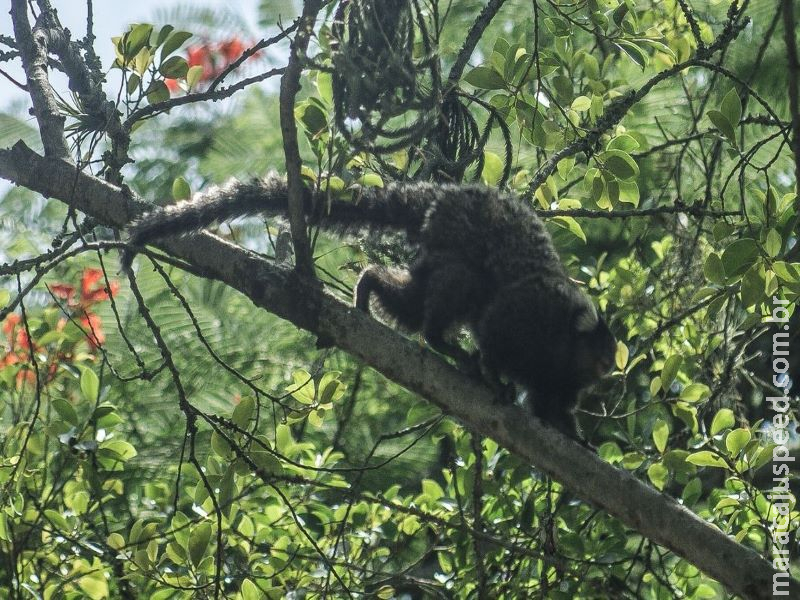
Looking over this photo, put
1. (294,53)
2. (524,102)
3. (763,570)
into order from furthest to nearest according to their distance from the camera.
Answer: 1. (524,102)
2. (294,53)
3. (763,570)

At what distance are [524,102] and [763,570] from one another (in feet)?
6.57

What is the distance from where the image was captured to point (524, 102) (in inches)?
153

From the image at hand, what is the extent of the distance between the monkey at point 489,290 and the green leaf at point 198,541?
4.38 feet

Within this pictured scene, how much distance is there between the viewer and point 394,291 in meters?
4.57

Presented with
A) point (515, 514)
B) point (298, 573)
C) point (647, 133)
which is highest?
point (647, 133)

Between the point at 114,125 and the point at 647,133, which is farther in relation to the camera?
the point at 647,133

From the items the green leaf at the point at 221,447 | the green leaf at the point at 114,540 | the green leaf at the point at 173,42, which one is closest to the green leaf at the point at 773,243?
the green leaf at the point at 221,447

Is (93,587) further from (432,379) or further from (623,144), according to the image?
(623,144)

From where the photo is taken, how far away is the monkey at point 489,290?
14.7 feet

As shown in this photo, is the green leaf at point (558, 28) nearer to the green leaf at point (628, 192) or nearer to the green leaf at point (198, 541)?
the green leaf at point (628, 192)

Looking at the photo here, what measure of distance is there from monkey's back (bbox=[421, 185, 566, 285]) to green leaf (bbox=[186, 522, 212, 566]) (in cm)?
172

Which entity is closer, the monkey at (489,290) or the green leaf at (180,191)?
the green leaf at (180,191)

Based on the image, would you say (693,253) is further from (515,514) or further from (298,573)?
(298,573)

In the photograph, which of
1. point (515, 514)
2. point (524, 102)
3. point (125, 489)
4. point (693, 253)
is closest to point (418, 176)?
point (524, 102)
